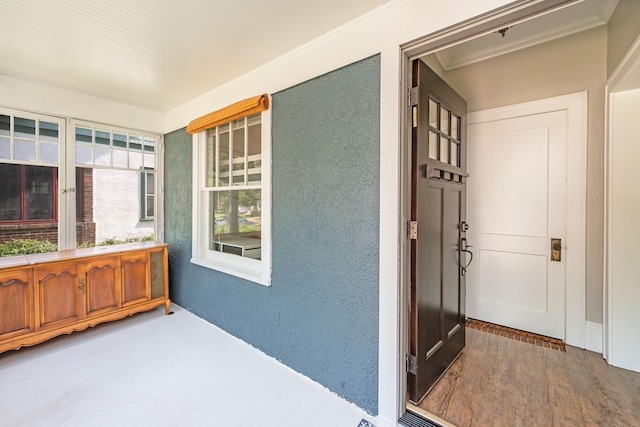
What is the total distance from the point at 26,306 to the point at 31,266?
340 millimetres

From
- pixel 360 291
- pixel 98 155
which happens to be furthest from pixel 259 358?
pixel 98 155

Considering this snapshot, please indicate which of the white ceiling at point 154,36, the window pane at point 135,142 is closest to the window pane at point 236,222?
the white ceiling at point 154,36

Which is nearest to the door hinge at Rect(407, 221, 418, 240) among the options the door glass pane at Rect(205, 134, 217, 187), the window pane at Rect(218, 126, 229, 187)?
the window pane at Rect(218, 126, 229, 187)

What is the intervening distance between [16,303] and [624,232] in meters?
4.92

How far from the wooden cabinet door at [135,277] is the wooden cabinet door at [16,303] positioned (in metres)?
0.69

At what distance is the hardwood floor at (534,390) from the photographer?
170cm

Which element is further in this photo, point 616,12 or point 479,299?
point 479,299

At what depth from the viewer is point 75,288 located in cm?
261

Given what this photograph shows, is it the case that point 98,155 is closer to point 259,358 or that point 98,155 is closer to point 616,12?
point 259,358

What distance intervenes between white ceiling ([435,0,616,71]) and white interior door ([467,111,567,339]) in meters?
0.68

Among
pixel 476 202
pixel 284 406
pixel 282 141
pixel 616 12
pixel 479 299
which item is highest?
pixel 616 12

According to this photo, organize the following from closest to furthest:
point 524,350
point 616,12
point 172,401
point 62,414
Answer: point 62,414 → point 172,401 → point 616,12 → point 524,350

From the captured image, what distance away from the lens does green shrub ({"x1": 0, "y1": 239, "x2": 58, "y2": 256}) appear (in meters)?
2.69

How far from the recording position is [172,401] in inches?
72.9
